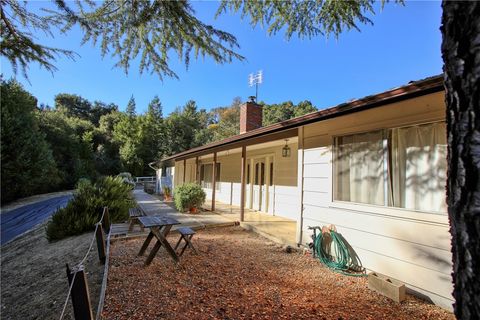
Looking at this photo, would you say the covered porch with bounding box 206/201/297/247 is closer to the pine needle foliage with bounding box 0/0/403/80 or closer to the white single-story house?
the white single-story house

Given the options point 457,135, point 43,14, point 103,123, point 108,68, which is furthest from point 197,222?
point 103,123

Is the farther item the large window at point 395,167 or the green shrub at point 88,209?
the green shrub at point 88,209

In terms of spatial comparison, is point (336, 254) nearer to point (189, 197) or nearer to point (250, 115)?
point (189, 197)

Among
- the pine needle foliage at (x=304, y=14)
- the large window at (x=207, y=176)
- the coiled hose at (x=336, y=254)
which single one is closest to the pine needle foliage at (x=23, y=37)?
the pine needle foliage at (x=304, y=14)

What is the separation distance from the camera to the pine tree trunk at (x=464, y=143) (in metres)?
0.79

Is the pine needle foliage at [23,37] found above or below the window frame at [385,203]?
above

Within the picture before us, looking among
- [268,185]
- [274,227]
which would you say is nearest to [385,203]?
[274,227]

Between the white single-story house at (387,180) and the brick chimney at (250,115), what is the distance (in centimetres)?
479

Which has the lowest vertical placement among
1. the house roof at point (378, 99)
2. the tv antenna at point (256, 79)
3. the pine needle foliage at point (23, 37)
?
the house roof at point (378, 99)

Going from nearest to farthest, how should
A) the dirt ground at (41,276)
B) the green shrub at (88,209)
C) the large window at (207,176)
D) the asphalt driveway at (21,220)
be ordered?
the dirt ground at (41,276) < the green shrub at (88,209) < the asphalt driveway at (21,220) < the large window at (207,176)

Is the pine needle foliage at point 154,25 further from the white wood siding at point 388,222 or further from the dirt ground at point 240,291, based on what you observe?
the dirt ground at point 240,291

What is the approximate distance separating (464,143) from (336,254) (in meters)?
3.92

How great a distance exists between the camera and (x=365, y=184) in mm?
3941

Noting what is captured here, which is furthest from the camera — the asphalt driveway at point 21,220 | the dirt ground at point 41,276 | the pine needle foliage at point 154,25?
the asphalt driveway at point 21,220
